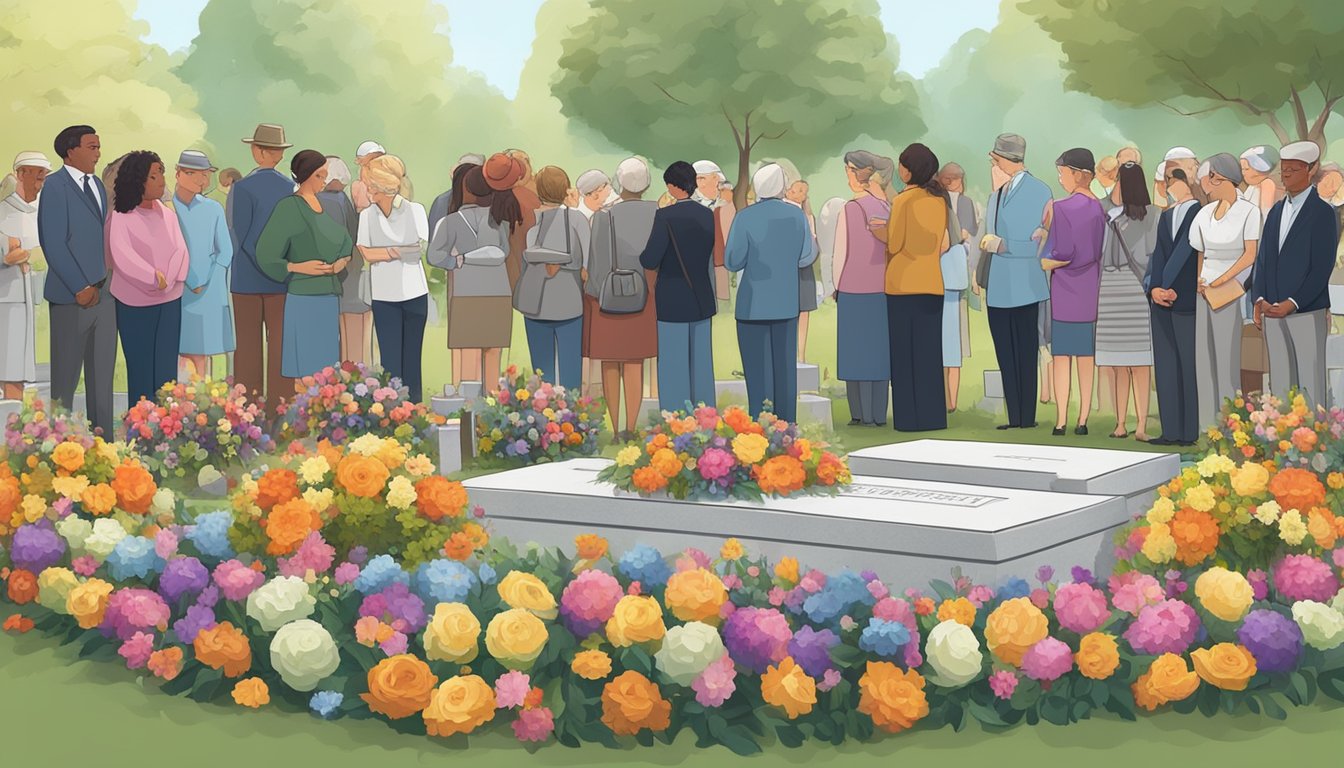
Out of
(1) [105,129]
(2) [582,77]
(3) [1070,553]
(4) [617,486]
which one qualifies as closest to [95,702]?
(4) [617,486]

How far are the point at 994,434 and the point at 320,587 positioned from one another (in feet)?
23.7

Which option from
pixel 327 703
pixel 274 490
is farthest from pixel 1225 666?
pixel 274 490

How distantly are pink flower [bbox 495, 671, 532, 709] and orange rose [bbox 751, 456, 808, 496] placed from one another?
212 centimetres

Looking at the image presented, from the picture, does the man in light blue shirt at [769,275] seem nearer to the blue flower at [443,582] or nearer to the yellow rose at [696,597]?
the blue flower at [443,582]

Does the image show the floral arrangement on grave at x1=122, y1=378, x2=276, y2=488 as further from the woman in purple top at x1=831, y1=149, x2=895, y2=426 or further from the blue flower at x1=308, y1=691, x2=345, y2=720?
the blue flower at x1=308, y1=691, x2=345, y2=720

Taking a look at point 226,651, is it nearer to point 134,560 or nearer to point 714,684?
point 134,560

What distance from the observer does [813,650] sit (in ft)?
16.0

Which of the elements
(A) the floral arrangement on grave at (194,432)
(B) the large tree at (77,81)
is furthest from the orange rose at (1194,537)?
(B) the large tree at (77,81)

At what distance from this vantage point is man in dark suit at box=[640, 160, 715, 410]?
413 inches

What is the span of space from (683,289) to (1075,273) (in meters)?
2.81

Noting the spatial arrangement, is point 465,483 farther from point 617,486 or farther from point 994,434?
point 994,434

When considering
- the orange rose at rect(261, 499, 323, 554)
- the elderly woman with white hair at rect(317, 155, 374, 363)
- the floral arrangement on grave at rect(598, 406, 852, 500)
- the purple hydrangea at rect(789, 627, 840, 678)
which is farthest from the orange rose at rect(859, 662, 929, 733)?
the elderly woman with white hair at rect(317, 155, 374, 363)

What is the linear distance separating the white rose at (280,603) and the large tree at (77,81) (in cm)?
3061

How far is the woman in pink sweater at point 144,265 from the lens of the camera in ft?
32.9
